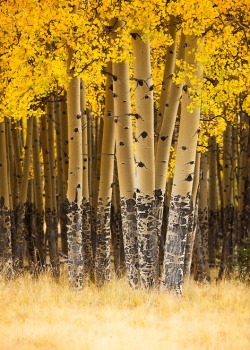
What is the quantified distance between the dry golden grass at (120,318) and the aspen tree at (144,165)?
2.10 ft

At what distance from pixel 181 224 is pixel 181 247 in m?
0.41

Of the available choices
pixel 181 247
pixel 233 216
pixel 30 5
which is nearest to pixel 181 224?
pixel 181 247

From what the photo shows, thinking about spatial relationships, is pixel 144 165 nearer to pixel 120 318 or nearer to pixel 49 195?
pixel 120 318

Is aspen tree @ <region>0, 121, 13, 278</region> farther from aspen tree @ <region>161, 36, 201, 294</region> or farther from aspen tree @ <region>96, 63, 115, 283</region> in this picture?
aspen tree @ <region>161, 36, 201, 294</region>

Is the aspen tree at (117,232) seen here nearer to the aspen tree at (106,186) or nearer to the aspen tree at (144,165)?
the aspen tree at (106,186)

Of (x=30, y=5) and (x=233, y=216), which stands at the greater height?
(x=30, y=5)

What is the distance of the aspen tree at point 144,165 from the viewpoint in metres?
11.8

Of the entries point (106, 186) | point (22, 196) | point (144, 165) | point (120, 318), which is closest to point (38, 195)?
point (22, 196)

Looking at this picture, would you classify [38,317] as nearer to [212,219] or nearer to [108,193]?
[108,193]

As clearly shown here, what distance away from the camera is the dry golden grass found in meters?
8.35

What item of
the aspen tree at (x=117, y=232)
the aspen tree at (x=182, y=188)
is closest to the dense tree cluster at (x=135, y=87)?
the aspen tree at (x=182, y=188)

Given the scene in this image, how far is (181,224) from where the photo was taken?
11.6 meters

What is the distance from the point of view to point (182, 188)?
38.1ft

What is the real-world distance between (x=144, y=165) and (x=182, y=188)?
0.79m
